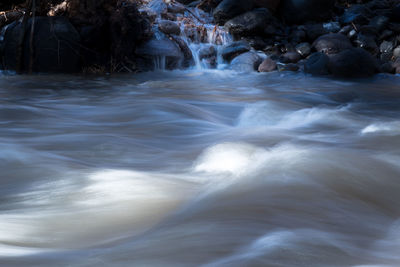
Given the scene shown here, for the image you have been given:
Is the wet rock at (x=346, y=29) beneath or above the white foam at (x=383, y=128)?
above

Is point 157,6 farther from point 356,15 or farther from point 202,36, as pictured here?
point 356,15

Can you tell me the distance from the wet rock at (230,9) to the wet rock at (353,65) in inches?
172

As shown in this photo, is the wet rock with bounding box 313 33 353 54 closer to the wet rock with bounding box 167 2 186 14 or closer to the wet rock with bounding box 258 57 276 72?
the wet rock with bounding box 258 57 276 72

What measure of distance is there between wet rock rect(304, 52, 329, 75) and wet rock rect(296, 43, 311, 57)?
1423 mm

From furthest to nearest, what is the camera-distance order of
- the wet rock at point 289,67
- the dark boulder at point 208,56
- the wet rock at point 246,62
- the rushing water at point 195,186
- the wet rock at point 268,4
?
1. the wet rock at point 268,4
2. the dark boulder at point 208,56
3. the wet rock at point 246,62
4. the wet rock at point 289,67
5. the rushing water at point 195,186

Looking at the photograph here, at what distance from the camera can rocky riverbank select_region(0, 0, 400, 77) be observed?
9.12 m

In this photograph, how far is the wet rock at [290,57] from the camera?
11.1 meters

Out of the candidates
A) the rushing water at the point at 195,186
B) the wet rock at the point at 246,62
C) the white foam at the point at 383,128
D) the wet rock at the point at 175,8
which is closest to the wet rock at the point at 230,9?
the wet rock at the point at 175,8

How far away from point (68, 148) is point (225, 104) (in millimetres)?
3006

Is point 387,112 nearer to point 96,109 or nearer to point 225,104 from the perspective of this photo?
point 225,104

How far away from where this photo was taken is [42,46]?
9.06m

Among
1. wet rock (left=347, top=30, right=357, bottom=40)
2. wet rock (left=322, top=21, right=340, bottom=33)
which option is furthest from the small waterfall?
wet rock (left=347, top=30, right=357, bottom=40)

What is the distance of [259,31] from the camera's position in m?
12.8

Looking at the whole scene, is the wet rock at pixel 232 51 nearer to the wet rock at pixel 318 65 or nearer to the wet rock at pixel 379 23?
the wet rock at pixel 318 65
